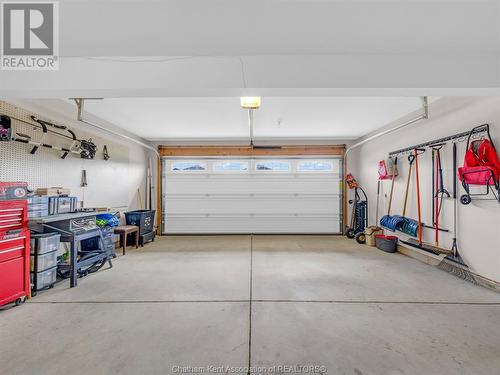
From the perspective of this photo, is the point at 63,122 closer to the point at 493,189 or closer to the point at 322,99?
→ the point at 322,99

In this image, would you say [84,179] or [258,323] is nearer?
[258,323]

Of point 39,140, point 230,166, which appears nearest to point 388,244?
point 230,166

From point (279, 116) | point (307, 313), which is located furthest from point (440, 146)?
point (307, 313)

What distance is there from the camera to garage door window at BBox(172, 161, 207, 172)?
20.7ft

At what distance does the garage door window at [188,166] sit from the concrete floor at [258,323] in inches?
131

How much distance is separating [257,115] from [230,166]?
2401mm

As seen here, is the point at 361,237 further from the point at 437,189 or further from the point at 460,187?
the point at 460,187

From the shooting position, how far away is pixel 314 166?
6.26 meters

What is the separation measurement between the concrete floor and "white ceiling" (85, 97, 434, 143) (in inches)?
105

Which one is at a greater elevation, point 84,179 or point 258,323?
point 84,179

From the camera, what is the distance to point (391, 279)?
3.07 m

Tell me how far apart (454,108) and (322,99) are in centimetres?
195

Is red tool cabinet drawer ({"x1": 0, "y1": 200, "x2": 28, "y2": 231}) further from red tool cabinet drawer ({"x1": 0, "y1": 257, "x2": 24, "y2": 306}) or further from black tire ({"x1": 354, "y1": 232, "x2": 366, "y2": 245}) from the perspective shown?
black tire ({"x1": 354, "y1": 232, "x2": 366, "y2": 245})

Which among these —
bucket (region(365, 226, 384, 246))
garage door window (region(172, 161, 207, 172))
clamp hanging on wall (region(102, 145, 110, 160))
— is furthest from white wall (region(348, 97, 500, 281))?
clamp hanging on wall (region(102, 145, 110, 160))
